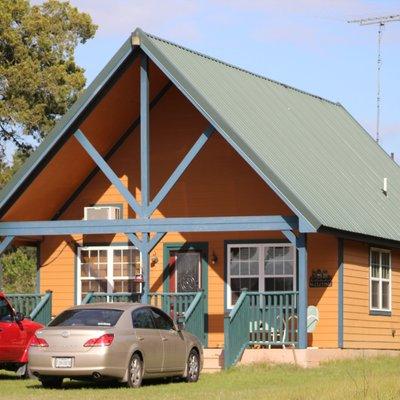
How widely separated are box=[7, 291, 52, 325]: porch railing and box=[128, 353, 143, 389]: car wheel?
7.61 meters

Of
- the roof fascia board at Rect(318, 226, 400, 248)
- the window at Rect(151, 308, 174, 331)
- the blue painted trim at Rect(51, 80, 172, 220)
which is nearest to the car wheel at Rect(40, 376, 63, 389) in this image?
the window at Rect(151, 308, 174, 331)

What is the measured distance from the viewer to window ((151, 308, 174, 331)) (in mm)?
24172

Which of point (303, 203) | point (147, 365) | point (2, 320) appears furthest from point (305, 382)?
point (2, 320)

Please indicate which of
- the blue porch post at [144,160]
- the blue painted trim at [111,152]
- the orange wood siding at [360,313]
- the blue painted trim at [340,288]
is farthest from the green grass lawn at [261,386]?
the blue painted trim at [111,152]

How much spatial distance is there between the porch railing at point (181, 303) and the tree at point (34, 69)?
18.6 meters

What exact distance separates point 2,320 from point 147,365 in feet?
12.7

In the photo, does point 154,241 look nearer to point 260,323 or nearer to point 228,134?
point 260,323

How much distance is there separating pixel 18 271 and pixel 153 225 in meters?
36.9

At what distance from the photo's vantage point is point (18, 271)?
64.7 meters

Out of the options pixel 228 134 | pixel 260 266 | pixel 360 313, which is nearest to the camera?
pixel 228 134

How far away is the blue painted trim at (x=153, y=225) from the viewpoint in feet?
90.6

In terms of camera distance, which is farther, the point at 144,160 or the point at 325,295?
the point at 325,295

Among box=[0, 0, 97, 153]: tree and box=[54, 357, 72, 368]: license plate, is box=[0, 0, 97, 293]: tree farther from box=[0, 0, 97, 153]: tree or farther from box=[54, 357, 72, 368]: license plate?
box=[54, 357, 72, 368]: license plate

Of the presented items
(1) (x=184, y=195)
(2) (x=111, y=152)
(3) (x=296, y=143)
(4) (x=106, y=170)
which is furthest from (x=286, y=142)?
(2) (x=111, y=152)
